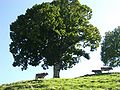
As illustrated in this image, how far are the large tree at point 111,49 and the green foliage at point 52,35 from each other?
15.5 meters

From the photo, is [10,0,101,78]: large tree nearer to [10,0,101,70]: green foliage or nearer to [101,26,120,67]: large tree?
[10,0,101,70]: green foliage

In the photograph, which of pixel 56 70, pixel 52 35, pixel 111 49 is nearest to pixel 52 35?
pixel 52 35

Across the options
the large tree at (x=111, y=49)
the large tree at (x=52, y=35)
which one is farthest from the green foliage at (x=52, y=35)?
the large tree at (x=111, y=49)

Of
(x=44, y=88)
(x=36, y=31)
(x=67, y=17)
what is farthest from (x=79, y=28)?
(x=44, y=88)

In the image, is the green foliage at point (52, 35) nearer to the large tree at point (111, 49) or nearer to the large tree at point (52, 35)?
the large tree at point (52, 35)

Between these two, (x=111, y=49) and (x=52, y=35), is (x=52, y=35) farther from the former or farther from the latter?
(x=111, y=49)

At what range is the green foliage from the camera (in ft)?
262

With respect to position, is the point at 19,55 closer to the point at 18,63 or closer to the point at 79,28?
the point at 18,63

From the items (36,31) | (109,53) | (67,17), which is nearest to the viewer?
(36,31)

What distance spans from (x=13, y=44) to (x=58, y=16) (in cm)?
1195

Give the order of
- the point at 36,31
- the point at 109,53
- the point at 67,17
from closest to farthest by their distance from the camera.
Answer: the point at 36,31 → the point at 67,17 → the point at 109,53

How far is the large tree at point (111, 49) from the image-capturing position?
103 meters

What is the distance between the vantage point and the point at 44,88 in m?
44.8

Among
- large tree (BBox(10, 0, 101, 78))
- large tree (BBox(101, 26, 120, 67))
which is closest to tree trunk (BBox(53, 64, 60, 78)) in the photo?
large tree (BBox(10, 0, 101, 78))
